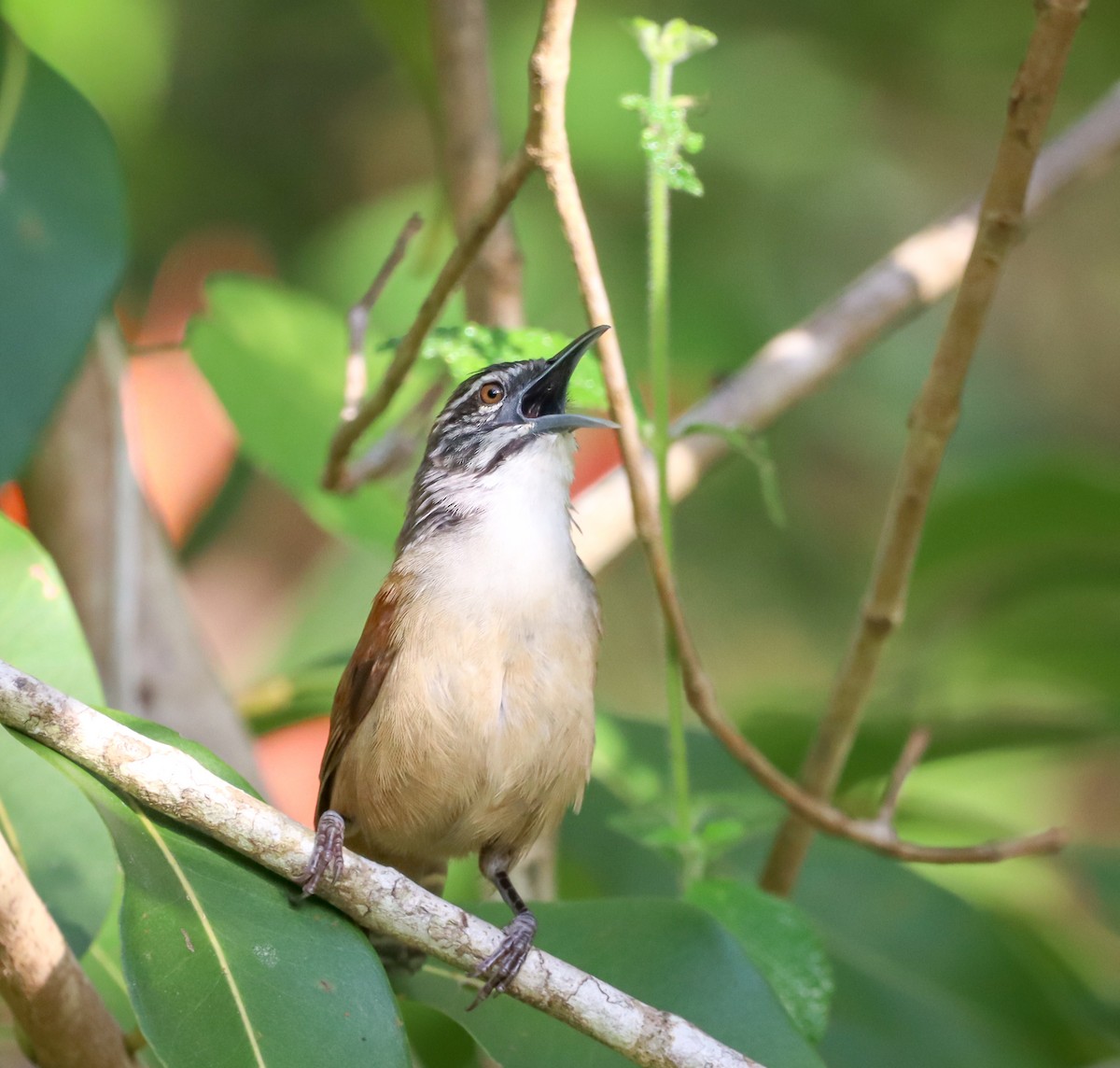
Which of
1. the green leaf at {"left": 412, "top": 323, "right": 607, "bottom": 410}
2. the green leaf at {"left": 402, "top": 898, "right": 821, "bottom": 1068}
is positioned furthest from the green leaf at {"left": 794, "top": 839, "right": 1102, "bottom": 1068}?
the green leaf at {"left": 412, "top": 323, "right": 607, "bottom": 410}

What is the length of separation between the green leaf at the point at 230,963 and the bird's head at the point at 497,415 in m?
1.44

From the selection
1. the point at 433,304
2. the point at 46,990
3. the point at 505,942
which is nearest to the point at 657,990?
the point at 505,942

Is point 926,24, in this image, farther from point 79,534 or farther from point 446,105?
point 79,534

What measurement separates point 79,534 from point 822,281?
3.95m

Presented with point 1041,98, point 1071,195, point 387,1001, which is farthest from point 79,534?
point 1071,195

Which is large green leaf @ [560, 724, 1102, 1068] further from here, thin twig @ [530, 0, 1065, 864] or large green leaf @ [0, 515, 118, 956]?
large green leaf @ [0, 515, 118, 956]

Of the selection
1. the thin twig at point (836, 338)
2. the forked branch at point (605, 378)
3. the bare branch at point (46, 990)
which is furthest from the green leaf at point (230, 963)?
the thin twig at point (836, 338)

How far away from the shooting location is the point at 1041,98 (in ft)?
7.93

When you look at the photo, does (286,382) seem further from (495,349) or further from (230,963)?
(230,963)

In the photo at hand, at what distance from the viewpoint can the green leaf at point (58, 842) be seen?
281 cm

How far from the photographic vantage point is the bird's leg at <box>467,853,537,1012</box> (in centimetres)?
239

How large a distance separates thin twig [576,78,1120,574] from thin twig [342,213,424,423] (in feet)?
2.49

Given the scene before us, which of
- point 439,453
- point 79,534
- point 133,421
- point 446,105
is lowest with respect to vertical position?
point 79,534

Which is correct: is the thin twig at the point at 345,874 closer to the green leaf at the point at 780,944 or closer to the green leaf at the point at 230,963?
the green leaf at the point at 230,963
